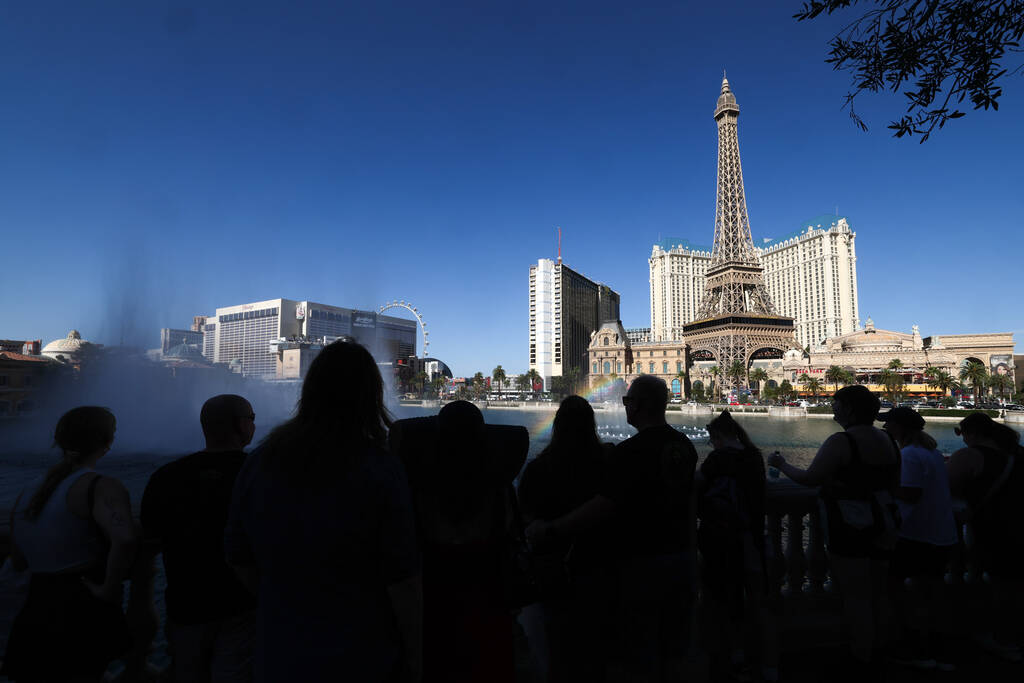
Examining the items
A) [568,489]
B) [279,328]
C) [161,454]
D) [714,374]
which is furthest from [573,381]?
[568,489]

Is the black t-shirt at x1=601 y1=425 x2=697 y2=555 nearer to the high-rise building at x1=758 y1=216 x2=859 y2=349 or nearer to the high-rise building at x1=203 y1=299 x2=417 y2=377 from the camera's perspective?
the high-rise building at x1=758 y1=216 x2=859 y2=349

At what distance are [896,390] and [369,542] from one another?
93.6m

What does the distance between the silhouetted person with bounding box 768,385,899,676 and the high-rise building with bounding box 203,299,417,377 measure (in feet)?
550

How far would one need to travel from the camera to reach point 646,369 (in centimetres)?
10825

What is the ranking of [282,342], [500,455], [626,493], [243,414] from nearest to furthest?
[500,455]
[243,414]
[626,493]
[282,342]

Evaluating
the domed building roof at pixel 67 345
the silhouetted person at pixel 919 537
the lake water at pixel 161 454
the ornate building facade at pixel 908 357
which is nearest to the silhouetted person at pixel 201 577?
the lake water at pixel 161 454

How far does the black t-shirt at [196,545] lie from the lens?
2.42m

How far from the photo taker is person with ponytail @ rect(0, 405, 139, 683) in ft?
7.70

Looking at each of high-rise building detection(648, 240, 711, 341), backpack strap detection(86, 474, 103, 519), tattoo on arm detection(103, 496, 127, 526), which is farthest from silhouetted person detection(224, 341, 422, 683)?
high-rise building detection(648, 240, 711, 341)

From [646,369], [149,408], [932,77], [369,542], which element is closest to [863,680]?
[369,542]

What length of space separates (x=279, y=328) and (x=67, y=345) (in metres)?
84.0

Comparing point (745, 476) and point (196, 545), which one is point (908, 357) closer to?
point (745, 476)

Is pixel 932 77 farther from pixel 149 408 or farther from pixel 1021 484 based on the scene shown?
pixel 149 408

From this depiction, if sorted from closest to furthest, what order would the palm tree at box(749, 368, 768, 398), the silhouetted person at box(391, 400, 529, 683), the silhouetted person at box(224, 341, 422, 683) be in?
the silhouetted person at box(224, 341, 422, 683)
the silhouetted person at box(391, 400, 529, 683)
the palm tree at box(749, 368, 768, 398)
